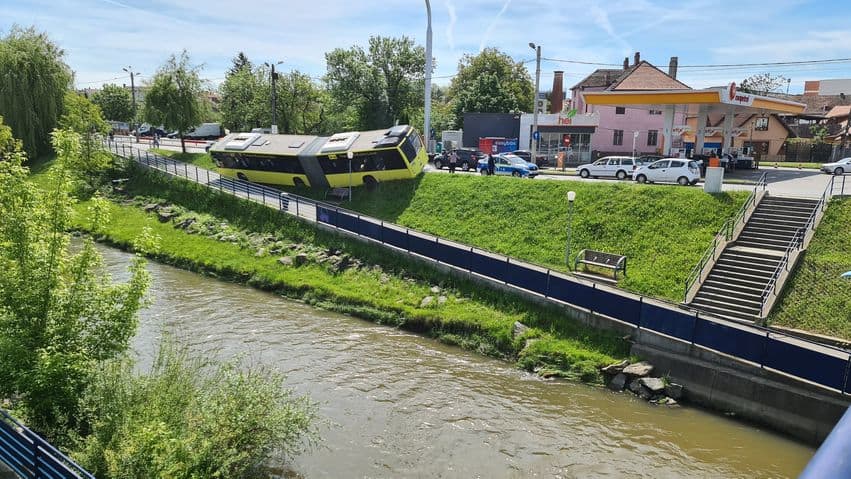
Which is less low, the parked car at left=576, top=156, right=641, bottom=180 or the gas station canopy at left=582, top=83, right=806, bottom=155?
the gas station canopy at left=582, top=83, right=806, bottom=155

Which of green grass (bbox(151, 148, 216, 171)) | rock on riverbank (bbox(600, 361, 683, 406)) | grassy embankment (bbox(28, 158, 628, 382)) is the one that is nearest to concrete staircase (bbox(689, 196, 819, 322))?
rock on riverbank (bbox(600, 361, 683, 406))

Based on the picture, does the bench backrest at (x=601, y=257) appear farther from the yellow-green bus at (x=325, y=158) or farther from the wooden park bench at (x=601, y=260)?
the yellow-green bus at (x=325, y=158)

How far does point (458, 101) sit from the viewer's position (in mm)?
65250

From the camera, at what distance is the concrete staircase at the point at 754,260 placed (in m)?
15.5

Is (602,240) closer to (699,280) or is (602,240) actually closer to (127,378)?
(699,280)

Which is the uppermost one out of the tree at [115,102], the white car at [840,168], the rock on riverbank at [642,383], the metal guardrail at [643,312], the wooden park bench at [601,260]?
the tree at [115,102]

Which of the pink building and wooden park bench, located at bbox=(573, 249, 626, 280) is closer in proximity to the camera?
wooden park bench, located at bbox=(573, 249, 626, 280)

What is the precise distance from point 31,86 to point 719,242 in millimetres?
42214

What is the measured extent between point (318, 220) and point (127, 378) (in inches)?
627

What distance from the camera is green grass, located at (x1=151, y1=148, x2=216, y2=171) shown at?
127ft

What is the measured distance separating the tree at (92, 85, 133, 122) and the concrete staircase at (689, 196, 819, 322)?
8450cm

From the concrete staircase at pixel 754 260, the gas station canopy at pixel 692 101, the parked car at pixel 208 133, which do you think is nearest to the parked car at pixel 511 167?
the gas station canopy at pixel 692 101

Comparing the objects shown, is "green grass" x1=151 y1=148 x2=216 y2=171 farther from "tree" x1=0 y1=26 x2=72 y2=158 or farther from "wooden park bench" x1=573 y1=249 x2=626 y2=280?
"wooden park bench" x1=573 y1=249 x2=626 y2=280

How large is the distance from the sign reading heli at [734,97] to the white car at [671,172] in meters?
5.76
